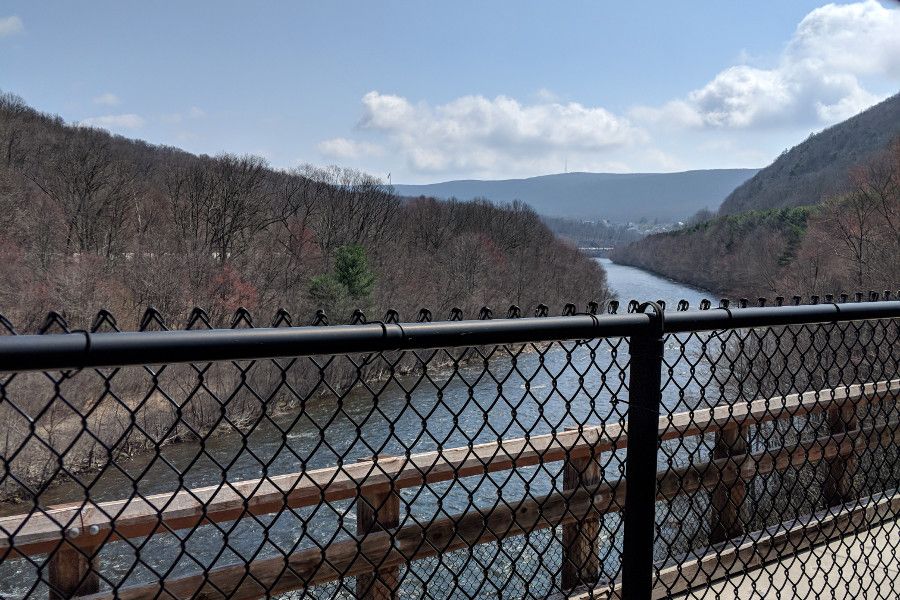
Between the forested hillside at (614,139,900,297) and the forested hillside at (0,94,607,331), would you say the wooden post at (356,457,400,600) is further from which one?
the forested hillside at (614,139,900,297)

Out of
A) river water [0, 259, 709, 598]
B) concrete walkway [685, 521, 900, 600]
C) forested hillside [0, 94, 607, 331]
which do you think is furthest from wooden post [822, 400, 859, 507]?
forested hillside [0, 94, 607, 331]

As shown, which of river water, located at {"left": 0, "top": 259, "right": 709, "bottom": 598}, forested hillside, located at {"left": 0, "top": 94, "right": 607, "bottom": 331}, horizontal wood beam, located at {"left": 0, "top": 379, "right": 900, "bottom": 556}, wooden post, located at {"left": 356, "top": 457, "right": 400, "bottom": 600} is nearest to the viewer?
horizontal wood beam, located at {"left": 0, "top": 379, "right": 900, "bottom": 556}

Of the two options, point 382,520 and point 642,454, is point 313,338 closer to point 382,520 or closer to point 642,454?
point 642,454

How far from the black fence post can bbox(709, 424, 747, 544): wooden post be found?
1.95 metres

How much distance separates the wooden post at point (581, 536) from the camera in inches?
142

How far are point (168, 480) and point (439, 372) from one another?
1363cm

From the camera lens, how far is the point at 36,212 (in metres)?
38.6

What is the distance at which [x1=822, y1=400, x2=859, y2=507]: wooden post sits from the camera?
4292mm

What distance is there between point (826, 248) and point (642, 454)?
141 feet

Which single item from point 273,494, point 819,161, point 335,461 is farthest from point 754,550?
point 819,161

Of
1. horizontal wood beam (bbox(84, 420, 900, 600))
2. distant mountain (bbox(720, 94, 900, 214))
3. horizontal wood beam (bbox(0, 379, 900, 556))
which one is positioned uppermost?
distant mountain (bbox(720, 94, 900, 214))

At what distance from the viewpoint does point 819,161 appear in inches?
5098

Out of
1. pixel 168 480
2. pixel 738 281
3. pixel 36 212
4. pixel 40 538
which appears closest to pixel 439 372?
pixel 168 480

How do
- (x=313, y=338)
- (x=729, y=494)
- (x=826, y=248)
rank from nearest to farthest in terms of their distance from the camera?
1. (x=313, y=338)
2. (x=729, y=494)
3. (x=826, y=248)
